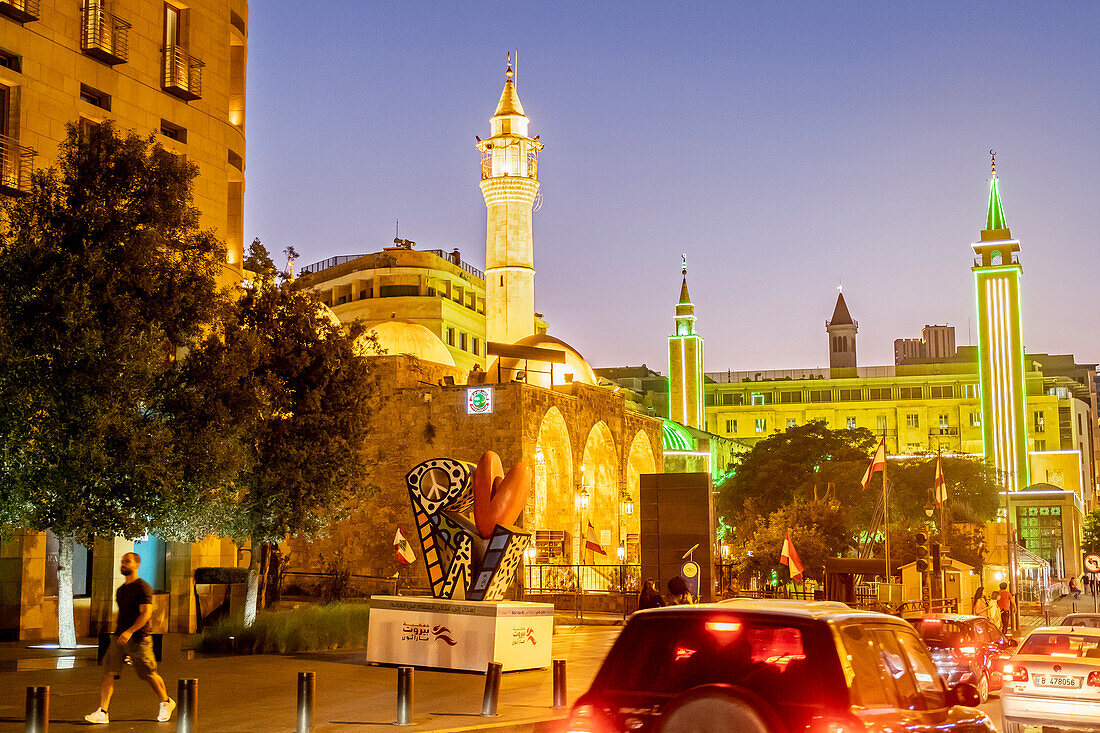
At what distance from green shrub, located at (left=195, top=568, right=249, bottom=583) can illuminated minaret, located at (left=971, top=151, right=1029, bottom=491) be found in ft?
192

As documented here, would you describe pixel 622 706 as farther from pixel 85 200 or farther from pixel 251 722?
pixel 85 200

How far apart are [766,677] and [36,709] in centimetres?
676

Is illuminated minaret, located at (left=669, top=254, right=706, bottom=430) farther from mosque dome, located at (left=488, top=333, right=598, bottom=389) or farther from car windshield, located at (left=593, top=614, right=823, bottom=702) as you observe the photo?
car windshield, located at (left=593, top=614, right=823, bottom=702)

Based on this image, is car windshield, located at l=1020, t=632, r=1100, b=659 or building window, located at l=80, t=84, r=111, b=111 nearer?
car windshield, located at l=1020, t=632, r=1100, b=659

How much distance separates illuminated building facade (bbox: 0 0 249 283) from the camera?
22.2 m

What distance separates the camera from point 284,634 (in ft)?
65.4

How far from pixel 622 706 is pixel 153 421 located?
15.0m

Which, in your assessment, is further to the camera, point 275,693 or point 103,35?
point 103,35

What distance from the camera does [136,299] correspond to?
18.4 m

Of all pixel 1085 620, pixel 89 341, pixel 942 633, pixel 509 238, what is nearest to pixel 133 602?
pixel 89 341

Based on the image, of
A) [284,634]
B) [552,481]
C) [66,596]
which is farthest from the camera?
[552,481]

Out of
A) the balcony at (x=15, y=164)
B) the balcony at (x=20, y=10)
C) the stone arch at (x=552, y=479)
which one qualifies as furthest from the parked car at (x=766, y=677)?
the stone arch at (x=552, y=479)

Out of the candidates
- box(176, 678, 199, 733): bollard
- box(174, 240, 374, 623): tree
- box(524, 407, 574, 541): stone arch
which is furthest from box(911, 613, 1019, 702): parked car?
box(524, 407, 574, 541): stone arch

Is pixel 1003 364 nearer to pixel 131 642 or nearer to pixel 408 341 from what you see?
pixel 408 341
